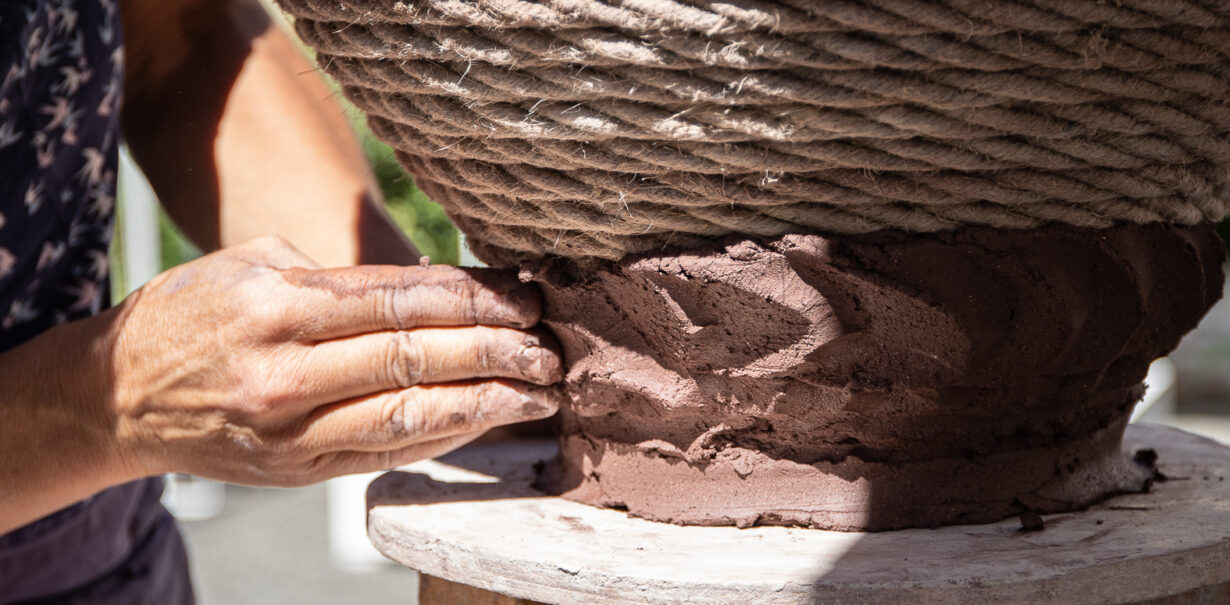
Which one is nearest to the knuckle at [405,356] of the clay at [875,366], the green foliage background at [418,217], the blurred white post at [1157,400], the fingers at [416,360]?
the fingers at [416,360]

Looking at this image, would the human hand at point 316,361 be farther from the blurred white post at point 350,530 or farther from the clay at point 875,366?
the blurred white post at point 350,530

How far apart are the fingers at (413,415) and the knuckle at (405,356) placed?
0.07 ft

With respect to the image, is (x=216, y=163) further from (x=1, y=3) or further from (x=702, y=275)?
(x=702, y=275)

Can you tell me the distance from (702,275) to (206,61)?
712 mm

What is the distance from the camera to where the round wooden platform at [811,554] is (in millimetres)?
647

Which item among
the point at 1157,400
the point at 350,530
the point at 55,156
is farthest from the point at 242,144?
the point at 1157,400

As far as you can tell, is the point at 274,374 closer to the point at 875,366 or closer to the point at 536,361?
the point at 536,361

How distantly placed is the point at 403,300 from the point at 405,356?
45 millimetres

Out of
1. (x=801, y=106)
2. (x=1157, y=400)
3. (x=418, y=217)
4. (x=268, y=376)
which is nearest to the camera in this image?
(x=801, y=106)

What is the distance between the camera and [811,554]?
0.72m

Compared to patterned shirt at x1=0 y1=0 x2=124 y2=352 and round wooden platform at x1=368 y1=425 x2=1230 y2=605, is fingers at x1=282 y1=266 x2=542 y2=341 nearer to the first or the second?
round wooden platform at x1=368 y1=425 x2=1230 y2=605

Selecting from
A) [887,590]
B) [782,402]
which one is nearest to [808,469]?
[782,402]

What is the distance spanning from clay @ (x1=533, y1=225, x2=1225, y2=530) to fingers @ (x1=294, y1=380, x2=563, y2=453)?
6 centimetres

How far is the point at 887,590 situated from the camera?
0.64 metres
